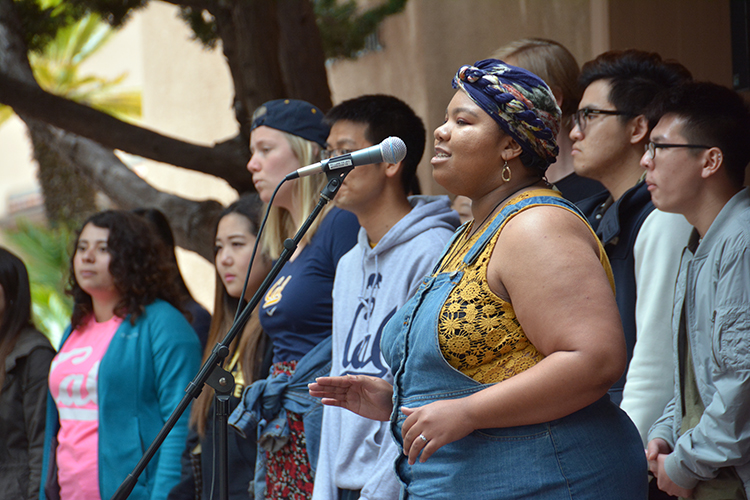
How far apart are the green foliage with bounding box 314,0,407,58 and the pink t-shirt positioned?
274 centimetres

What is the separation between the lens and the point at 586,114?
269cm

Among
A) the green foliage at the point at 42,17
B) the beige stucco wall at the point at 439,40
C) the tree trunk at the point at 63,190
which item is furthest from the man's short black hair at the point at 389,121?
the tree trunk at the point at 63,190

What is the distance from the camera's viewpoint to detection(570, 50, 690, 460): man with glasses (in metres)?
2.34

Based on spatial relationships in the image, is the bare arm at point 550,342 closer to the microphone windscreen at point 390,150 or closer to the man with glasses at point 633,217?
the microphone windscreen at point 390,150

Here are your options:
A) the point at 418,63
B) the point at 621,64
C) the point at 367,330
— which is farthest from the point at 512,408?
the point at 418,63

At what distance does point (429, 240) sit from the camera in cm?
242

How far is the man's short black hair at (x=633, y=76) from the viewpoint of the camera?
2.65 meters

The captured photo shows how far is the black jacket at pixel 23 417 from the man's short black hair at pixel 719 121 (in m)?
2.91

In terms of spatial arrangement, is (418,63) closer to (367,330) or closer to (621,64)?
(621,64)

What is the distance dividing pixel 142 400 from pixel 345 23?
10.2 ft

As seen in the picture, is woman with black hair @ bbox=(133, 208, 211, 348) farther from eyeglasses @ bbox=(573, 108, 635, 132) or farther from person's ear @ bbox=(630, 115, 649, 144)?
person's ear @ bbox=(630, 115, 649, 144)

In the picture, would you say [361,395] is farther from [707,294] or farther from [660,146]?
[660,146]

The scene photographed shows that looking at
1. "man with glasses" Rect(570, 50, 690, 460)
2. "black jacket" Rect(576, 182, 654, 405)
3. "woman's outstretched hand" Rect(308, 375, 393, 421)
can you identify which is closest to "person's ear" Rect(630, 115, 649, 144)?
"man with glasses" Rect(570, 50, 690, 460)

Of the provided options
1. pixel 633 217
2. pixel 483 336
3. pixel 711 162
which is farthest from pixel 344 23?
pixel 483 336
